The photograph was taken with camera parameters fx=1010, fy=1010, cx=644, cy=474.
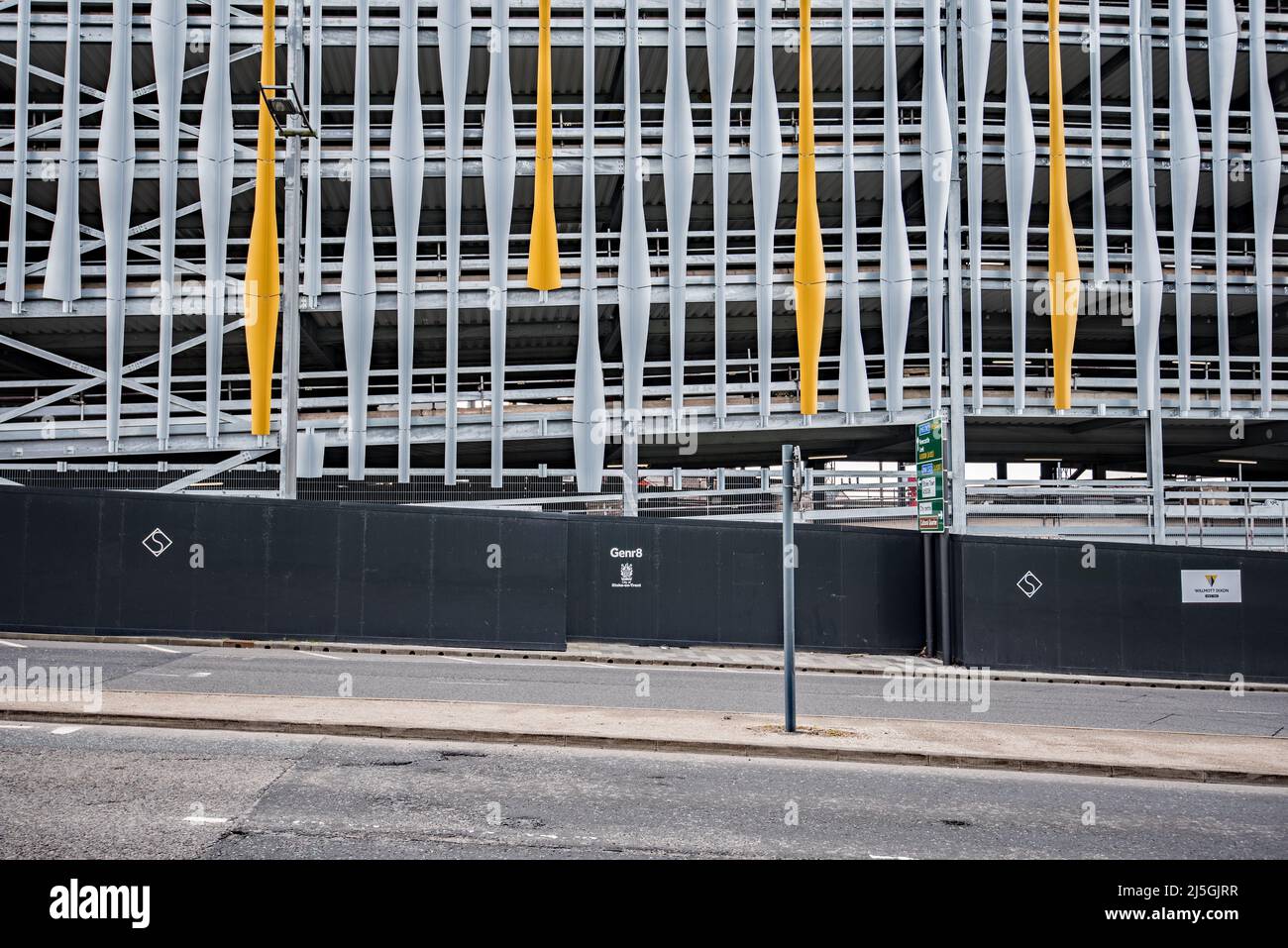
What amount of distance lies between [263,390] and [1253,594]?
24190 millimetres

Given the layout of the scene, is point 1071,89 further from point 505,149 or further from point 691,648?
point 691,648

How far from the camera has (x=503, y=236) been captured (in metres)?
29.8

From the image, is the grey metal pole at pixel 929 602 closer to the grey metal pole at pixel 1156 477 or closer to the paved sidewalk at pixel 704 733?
the paved sidewalk at pixel 704 733

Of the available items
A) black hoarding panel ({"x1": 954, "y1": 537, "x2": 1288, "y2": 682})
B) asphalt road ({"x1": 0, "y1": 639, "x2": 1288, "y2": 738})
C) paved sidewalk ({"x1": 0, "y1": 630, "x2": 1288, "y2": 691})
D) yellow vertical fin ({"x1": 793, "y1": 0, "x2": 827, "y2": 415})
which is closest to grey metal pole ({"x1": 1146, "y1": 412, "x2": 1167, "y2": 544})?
yellow vertical fin ({"x1": 793, "y1": 0, "x2": 827, "y2": 415})

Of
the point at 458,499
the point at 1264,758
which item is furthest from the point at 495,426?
the point at 1264,758

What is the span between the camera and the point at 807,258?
97.9 feet

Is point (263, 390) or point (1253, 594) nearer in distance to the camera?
point (1253, 594)

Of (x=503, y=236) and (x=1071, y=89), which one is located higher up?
(x=1071, y=89)
